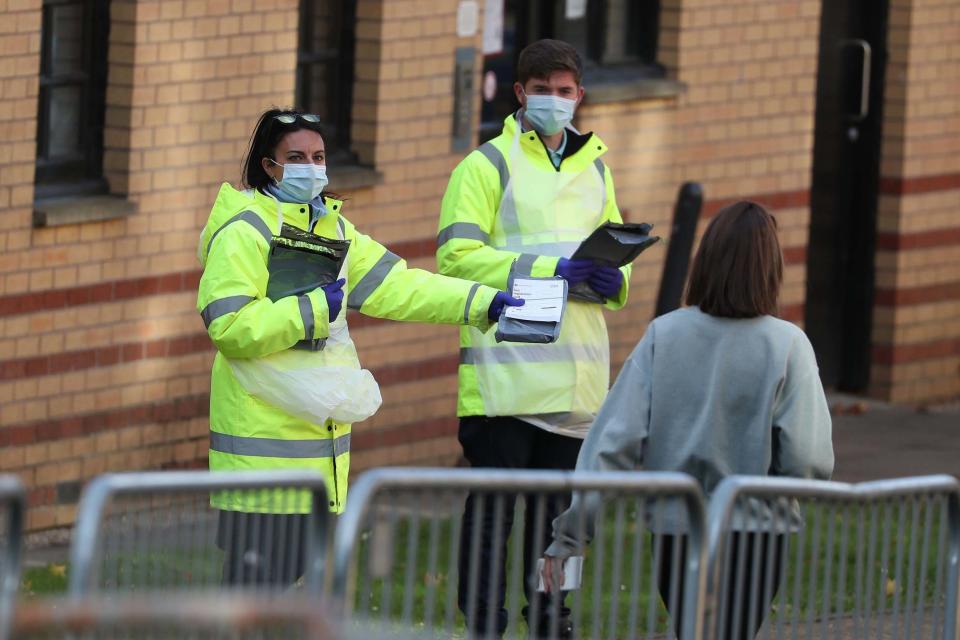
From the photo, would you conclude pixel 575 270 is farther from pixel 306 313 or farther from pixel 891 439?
pixel 891 439

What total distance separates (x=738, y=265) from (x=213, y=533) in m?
1.44

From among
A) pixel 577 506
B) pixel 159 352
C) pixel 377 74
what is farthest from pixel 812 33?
pixel 577 506

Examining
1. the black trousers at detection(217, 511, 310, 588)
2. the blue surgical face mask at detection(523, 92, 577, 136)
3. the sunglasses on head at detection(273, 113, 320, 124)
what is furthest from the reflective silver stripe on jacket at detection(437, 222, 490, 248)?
the black trousers at detection(217, 511, 310, 588)

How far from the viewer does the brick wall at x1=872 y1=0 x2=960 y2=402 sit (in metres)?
12.6

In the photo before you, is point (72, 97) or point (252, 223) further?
point (72, 97)

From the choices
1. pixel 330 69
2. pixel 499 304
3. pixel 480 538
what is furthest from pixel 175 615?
pixel 330 69

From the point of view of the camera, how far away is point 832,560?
18.1 ft

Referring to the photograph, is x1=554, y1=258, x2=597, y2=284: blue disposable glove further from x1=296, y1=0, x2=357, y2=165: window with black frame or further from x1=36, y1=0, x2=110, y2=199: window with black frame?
x1=296, y1=0, x2=357, y2=165: window with black frame

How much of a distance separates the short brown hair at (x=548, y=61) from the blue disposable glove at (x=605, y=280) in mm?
631

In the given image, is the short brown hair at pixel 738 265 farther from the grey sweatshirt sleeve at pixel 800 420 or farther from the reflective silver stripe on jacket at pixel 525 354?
the reflective silver stripe on jacket at pixel 525 354

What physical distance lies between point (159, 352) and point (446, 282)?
3121mm

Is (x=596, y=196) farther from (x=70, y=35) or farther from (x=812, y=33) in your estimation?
(x=812, y=33)

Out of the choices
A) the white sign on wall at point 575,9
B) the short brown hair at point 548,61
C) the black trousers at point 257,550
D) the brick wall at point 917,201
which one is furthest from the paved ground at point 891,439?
the black trousers at point 257,550

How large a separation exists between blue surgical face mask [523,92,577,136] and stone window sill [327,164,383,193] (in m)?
2.81
